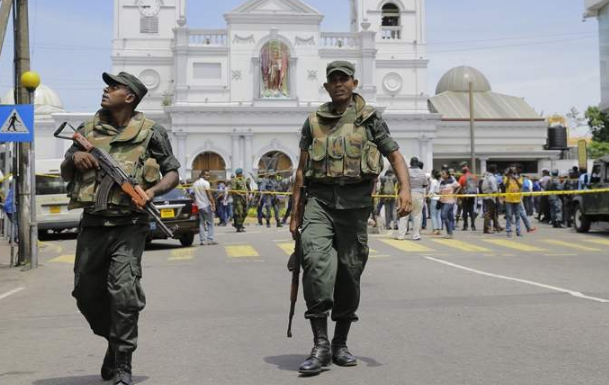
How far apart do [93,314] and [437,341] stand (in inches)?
104

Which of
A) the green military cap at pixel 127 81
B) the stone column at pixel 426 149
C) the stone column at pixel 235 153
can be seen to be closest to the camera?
the green military cap at pixel 127 81

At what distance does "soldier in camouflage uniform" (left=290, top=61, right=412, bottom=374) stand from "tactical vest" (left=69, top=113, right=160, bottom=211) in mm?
1083

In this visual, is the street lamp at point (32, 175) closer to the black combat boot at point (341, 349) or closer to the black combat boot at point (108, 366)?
the black combat boot at point (108, 366)

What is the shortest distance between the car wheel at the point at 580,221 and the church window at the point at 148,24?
4124cm

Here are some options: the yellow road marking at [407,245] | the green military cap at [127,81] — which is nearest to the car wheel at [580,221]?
the yellow road marking at [407,245]

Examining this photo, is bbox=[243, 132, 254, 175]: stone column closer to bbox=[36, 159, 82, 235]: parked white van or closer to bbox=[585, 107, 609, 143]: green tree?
bbox=[585, 107, 609, 143]: green tree

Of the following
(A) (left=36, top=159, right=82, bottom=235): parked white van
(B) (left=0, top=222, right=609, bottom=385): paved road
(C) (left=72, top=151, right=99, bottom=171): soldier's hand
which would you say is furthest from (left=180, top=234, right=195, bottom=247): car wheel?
(C) (left=72, top=151, right=99, bottom=171): soldier's hand

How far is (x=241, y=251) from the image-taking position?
16125 millimetres

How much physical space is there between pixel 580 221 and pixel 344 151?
16278mm

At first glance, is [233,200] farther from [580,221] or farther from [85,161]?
[85,161]

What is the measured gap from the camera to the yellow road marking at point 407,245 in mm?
15562

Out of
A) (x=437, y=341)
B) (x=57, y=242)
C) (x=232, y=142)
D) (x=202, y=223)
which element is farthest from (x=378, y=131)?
(x=232, y=142)

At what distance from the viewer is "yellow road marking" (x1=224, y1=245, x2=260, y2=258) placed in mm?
15060

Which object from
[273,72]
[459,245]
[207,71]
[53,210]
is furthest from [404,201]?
[207,71]
